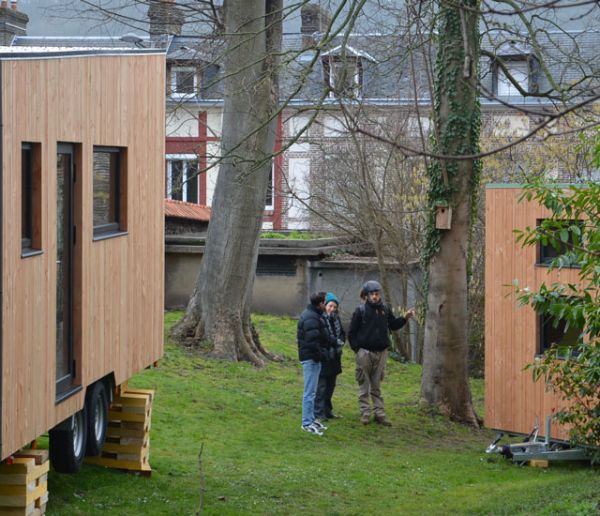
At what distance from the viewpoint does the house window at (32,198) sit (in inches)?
326

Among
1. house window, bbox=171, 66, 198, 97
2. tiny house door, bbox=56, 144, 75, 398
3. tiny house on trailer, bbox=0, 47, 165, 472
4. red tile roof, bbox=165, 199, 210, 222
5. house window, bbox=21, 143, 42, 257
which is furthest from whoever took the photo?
red tile roof, bbox=165, 199, 210, 222

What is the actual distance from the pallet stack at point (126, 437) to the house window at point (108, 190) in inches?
71.4

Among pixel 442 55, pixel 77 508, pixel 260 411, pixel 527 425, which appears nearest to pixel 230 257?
pixel 260 411

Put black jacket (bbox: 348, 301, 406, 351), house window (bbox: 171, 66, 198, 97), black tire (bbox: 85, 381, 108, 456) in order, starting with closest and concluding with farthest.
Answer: black tire (bbox: 85, 381, 108, 456) < black jacket (bbox: 348, 301, 406, 351) < house window (bbox: 171, 66, 198, 97)

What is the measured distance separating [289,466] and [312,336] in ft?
7.26

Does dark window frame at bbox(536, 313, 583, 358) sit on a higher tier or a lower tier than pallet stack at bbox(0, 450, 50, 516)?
higher

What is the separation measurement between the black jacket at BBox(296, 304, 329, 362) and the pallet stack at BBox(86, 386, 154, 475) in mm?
3415

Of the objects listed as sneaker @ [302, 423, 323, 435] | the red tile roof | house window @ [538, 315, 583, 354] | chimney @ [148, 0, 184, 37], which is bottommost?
sneaker @ [302, 423, 323, 435]

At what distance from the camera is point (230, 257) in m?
20.1

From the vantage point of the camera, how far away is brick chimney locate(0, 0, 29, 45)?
37.2 metres

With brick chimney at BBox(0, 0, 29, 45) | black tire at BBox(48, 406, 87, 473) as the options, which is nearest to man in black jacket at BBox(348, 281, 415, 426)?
black tire at BBox(48, 406, 87, 473)

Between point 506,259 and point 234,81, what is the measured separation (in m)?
6.59

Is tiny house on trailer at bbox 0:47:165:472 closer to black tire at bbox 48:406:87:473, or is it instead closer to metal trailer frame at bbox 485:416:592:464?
black tire at bbox 48:406:87:473

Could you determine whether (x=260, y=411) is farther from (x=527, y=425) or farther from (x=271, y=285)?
(x=271, y=285)
